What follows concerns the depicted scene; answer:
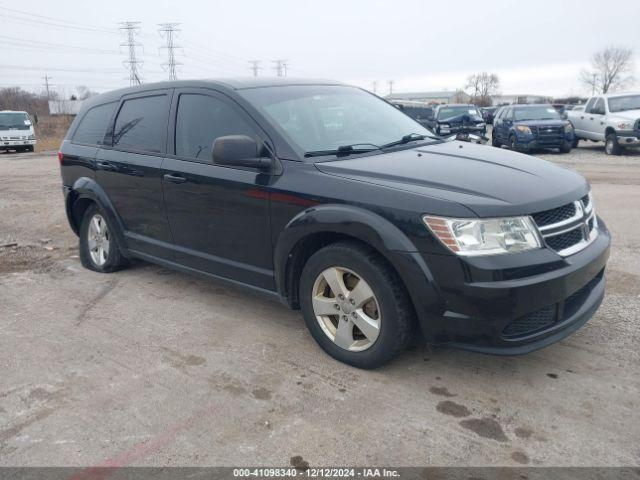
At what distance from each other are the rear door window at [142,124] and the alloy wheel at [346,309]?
1.98 meters

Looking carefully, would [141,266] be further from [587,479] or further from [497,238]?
[587,479]

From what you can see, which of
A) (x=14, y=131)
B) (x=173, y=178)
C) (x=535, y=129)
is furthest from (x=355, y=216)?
(x=14, y=131)

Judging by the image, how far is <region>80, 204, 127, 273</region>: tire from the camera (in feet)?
18.0

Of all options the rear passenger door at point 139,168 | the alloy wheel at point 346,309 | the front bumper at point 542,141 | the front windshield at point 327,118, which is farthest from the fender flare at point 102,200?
the front bumper at point 542,141

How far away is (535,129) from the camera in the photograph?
55.7 feet

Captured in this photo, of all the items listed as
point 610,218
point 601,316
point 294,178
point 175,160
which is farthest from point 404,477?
point 610,218

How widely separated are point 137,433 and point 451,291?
1.79 m

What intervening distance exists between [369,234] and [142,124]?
2.65 meters

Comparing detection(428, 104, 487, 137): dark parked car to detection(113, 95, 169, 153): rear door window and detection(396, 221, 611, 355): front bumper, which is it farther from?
detection(396, 221, 611, 355): front bumper

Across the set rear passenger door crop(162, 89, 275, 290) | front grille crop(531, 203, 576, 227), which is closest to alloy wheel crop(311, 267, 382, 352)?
rear passenger door crop(162, 89, 275, 290)

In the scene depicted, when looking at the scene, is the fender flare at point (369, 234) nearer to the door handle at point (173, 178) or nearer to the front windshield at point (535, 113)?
the door handle at point (173, 178)

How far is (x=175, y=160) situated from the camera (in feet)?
14.4

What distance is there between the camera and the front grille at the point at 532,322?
298 cm

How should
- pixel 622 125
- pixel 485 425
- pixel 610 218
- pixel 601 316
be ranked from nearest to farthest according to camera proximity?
pixel 485 425, pixel 601 316, pixel 610 218, pixel 622 125
